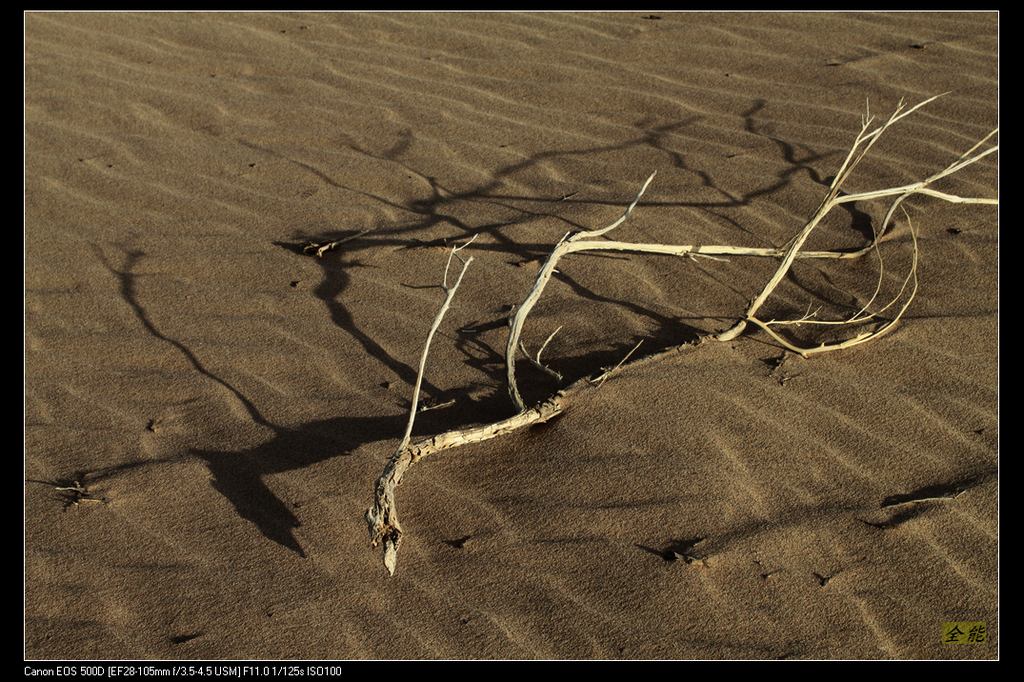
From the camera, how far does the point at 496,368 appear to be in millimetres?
2271

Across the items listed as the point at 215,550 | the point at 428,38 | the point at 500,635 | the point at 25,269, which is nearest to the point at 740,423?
the point at 500,635

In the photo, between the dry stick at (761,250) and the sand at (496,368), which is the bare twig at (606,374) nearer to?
the sand at (496,368)

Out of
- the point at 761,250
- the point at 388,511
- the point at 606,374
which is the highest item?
the point at 761,250

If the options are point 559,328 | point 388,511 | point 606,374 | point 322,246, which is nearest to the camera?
point 388,511

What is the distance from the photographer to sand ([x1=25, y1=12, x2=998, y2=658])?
172 cm

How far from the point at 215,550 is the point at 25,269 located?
52.7 inches

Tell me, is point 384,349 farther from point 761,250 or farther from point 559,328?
point 761,250

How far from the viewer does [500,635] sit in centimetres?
167

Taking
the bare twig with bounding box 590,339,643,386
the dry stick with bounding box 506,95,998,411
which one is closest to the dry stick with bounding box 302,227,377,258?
the dry stick with bounding box 506,95,998,411

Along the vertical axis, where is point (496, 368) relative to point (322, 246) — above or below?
below

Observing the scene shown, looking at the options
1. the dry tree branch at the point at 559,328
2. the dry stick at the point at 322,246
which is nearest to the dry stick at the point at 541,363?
the dry tree branch at the point at 559,328

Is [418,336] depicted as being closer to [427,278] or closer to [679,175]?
[427,278]

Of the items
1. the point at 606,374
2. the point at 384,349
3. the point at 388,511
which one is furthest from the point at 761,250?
the point at 388,511

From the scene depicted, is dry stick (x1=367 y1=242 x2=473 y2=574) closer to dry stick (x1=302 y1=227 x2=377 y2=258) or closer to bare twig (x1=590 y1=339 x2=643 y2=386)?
bare twig (x1=590 y1=339 x2=643 y2=386)
